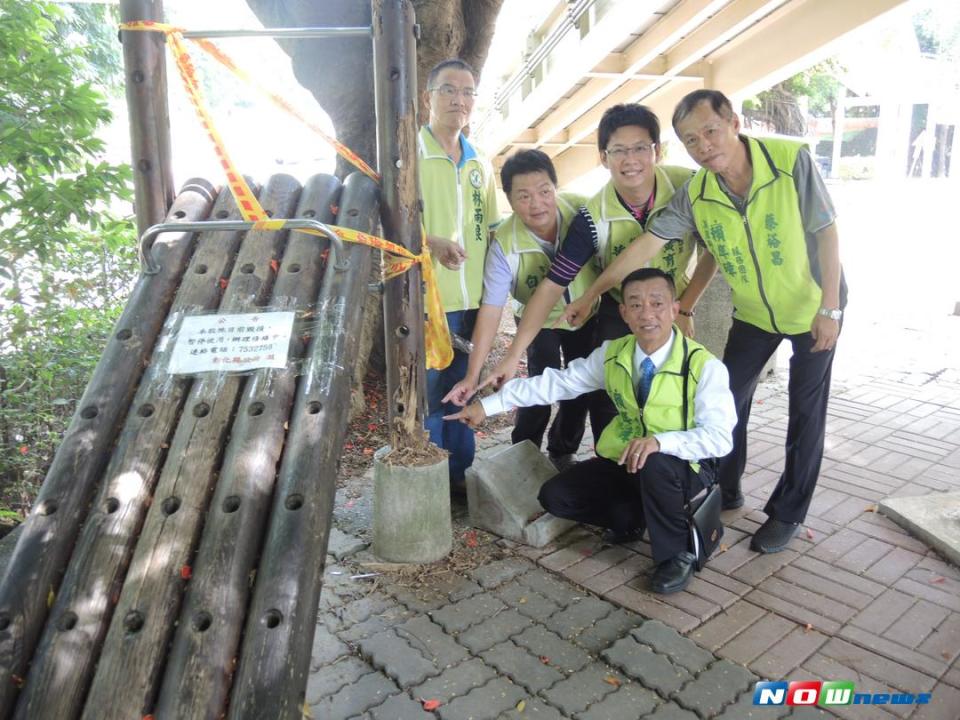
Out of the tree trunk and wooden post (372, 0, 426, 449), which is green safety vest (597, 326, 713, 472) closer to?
wooden post (372, 0, 426, 449)

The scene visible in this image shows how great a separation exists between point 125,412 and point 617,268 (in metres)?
2.16

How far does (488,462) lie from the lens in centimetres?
347

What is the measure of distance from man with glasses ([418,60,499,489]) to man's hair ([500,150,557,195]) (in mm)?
250

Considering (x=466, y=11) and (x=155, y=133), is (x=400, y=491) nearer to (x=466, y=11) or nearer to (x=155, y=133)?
(x=155, y=133)

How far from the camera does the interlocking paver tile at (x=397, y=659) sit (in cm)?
241

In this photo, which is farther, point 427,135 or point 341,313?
point 427,135

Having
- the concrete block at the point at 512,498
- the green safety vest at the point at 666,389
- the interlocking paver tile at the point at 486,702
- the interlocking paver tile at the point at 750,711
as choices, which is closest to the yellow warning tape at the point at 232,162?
the green safety vest at the point at 666,389

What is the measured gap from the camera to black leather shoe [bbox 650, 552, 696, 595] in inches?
113

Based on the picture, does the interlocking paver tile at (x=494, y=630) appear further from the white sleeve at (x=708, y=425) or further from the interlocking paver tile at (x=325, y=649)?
the white sleeve at (x=708, y=425)

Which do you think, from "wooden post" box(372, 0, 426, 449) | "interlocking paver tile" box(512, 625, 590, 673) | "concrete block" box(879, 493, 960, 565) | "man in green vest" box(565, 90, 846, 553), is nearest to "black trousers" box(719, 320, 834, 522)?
"man in green vest" box(565, 90, 846, 553)

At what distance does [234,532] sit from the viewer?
1.86 m

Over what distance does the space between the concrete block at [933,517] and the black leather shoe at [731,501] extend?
2.37 feet

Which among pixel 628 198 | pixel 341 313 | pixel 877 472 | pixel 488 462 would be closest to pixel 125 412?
pixel 341 313

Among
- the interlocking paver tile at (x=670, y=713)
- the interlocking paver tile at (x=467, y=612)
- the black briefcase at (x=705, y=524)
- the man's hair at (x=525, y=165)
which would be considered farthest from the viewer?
the man's hair at (x=525, y=165)
